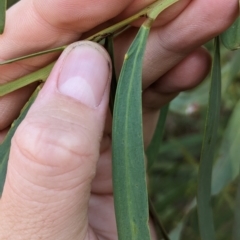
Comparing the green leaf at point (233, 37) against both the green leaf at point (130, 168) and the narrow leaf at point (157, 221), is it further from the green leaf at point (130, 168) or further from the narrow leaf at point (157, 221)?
the narrow leaf at point (157, 221)

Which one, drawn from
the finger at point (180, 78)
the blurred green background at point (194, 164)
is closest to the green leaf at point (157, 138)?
the finger at point (180, 78)

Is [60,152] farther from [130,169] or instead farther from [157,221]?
[157,221]

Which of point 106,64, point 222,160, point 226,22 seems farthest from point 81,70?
point 222,160

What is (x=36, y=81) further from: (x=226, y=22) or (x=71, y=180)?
(x=226, y=22)

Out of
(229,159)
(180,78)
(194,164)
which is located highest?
(180,78)

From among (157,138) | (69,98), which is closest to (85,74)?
(69,98)

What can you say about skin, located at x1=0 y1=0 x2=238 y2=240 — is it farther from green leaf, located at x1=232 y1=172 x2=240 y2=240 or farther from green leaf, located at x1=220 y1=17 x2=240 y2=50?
green leaf, located at x1=232 y1=172 x2=240 y2=240

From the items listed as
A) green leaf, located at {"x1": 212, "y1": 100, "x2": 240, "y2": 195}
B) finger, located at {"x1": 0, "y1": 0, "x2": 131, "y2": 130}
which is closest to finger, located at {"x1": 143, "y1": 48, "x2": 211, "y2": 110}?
green leaf, located at {"x1": 212, "y1": 100, "x2": 240, "y2": 195}
